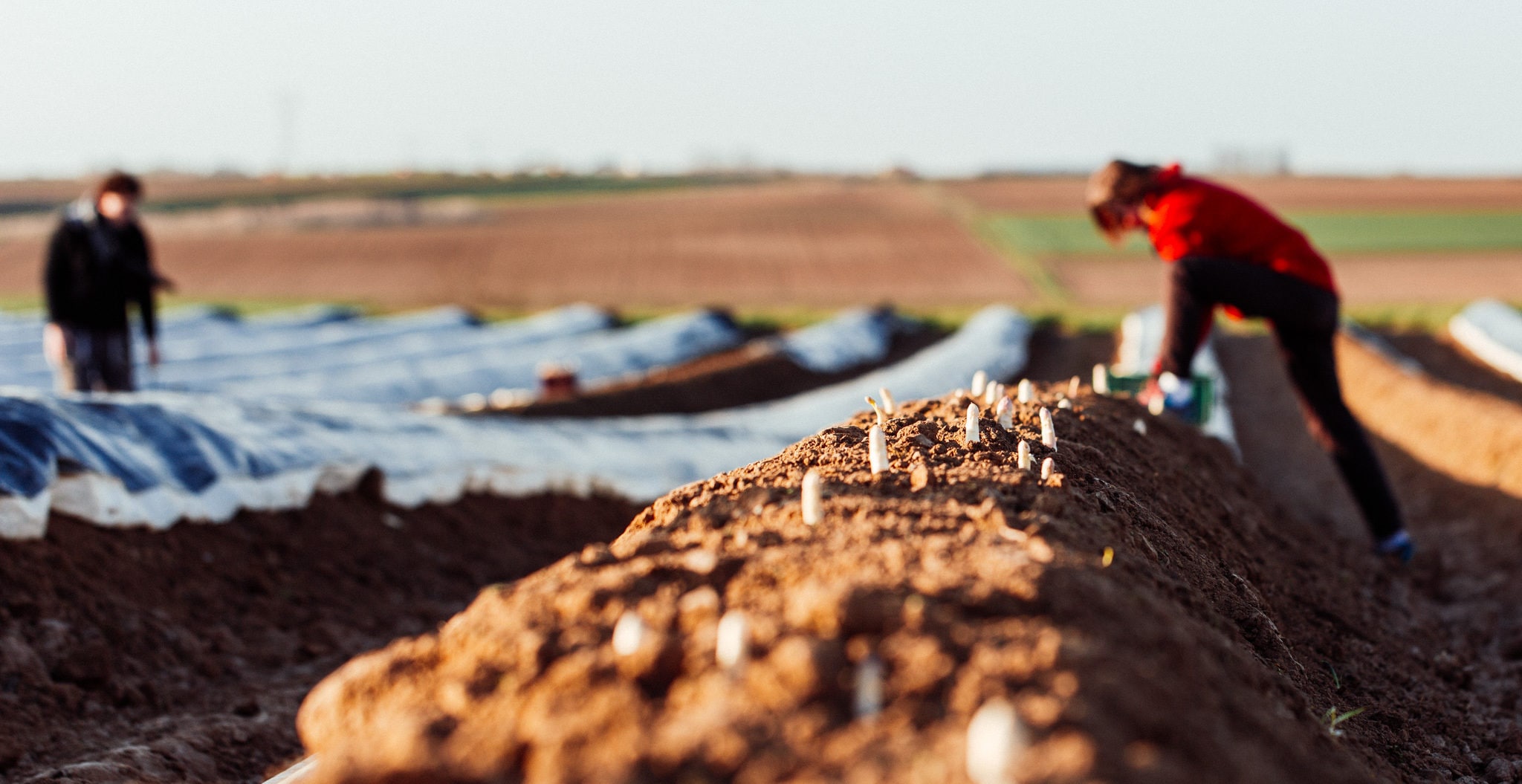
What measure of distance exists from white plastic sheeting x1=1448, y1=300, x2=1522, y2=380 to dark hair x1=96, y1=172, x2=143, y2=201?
1348 centimetres

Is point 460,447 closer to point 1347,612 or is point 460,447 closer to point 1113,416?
point 1113,416

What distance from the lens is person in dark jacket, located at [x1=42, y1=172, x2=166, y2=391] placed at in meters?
6.59

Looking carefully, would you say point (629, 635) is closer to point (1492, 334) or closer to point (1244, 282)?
point (1244, 282)

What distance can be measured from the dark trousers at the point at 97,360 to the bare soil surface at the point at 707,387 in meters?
2.61

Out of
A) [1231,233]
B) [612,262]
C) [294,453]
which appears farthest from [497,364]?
[612,262]

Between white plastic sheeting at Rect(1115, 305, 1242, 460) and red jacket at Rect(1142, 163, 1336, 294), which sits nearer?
red jacket at Rect(1142, 163, 1336, 294)

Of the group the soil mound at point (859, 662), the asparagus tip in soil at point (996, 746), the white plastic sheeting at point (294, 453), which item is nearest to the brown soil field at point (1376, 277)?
the white plastic sheeting at point (294, 453)

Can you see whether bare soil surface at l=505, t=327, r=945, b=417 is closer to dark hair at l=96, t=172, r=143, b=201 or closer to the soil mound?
dark hair at l=96, t=172, r=143, b=201

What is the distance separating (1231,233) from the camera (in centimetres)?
509

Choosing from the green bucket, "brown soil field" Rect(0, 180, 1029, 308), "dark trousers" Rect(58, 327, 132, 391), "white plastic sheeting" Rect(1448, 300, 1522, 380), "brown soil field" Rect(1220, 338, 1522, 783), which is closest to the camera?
"brown soil field" Rect(1220, 338, 1522, 783)

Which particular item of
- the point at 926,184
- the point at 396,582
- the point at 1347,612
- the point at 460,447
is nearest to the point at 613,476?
the point at 460,447

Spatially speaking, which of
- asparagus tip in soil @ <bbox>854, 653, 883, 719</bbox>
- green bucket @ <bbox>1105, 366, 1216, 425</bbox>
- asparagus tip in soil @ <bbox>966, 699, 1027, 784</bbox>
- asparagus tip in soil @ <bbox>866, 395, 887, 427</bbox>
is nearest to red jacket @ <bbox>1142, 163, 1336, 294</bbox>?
green bucket @ <bbox>1105, 366, 1216, 425</bbox>

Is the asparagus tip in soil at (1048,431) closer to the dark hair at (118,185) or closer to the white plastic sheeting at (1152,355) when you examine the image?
the white plastic sheeting at (1152,355)

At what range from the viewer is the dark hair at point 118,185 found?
667 centimetres
